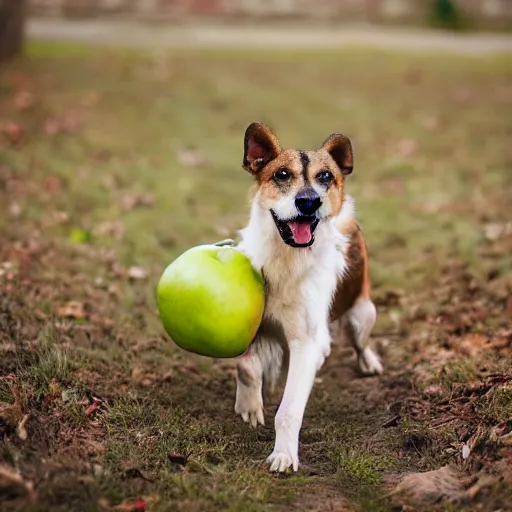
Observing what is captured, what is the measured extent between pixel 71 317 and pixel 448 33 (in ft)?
51.7

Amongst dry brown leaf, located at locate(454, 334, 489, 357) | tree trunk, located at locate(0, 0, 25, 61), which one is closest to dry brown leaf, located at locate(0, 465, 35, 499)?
dry brown leaf, located at locate(454, 334, 489, 357)

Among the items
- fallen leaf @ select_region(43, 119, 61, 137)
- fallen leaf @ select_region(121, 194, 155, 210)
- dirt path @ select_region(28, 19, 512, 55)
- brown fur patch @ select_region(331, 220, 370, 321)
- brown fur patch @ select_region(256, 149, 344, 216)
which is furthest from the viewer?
dirt path @ select_region(28, 19, 512, 55)

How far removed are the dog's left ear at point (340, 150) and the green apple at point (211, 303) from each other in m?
0.80

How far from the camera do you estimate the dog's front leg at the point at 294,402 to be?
158 inches

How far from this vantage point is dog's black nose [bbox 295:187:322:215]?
408cm

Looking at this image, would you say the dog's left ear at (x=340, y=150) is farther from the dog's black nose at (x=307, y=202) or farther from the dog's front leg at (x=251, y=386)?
the dog's front leg at (x=251, y=386)

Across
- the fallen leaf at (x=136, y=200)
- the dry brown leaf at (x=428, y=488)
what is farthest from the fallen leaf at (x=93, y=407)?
the fallen leaf at (x=136, y=200)

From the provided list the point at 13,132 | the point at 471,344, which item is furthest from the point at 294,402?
the point at 13,132

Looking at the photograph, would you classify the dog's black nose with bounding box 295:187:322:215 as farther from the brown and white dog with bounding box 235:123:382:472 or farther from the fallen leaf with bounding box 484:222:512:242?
the fallen leaf with bounding box 484:222:512:242

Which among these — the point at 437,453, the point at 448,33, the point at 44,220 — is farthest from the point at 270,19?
the point at 437,453

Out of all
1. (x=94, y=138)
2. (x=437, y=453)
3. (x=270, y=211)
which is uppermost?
(x=270, y=211)

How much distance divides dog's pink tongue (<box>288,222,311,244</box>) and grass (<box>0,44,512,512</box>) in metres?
1.06

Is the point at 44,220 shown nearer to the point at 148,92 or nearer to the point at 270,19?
the point at 148,92

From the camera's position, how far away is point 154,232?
7.68 meters
